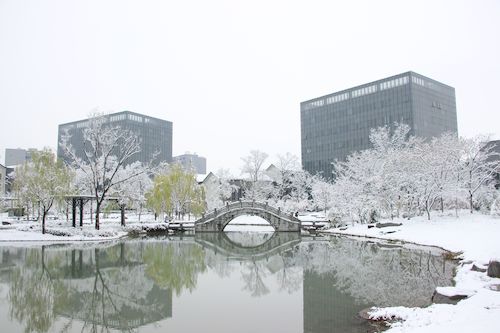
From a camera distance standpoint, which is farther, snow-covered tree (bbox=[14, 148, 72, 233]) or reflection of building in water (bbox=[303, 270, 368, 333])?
snow-covered tree (bbox=[14, 148, 72, 233])

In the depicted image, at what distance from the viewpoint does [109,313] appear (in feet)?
42.6

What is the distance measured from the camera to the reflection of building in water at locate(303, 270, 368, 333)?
11.0 m

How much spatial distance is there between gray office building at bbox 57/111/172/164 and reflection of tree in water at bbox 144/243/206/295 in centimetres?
7706

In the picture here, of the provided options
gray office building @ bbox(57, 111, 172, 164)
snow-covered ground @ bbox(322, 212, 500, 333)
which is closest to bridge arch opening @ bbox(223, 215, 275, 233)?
snow-covered ground @ bbox(322, 212, 500, 333)

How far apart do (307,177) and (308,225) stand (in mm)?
31949

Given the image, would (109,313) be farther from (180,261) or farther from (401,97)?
(401,97)

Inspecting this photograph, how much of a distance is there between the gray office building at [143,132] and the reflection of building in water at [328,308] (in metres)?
92.3

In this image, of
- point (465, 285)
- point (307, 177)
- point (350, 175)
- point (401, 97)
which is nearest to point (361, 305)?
point (465, 285)

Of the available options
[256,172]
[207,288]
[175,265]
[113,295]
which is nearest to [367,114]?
[256,172]

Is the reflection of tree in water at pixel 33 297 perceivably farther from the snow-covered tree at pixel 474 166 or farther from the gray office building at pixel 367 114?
the gray office building at pixel 367 114

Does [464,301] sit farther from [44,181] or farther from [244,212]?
[244,212]

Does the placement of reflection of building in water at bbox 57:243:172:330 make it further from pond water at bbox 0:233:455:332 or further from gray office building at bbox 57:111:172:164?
gray office building at bbox 57:111:172:164

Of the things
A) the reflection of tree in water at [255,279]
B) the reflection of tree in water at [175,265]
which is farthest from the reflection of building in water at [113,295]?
the reflection of tree in water at [255,279]

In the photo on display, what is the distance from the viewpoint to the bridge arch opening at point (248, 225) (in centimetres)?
5344
